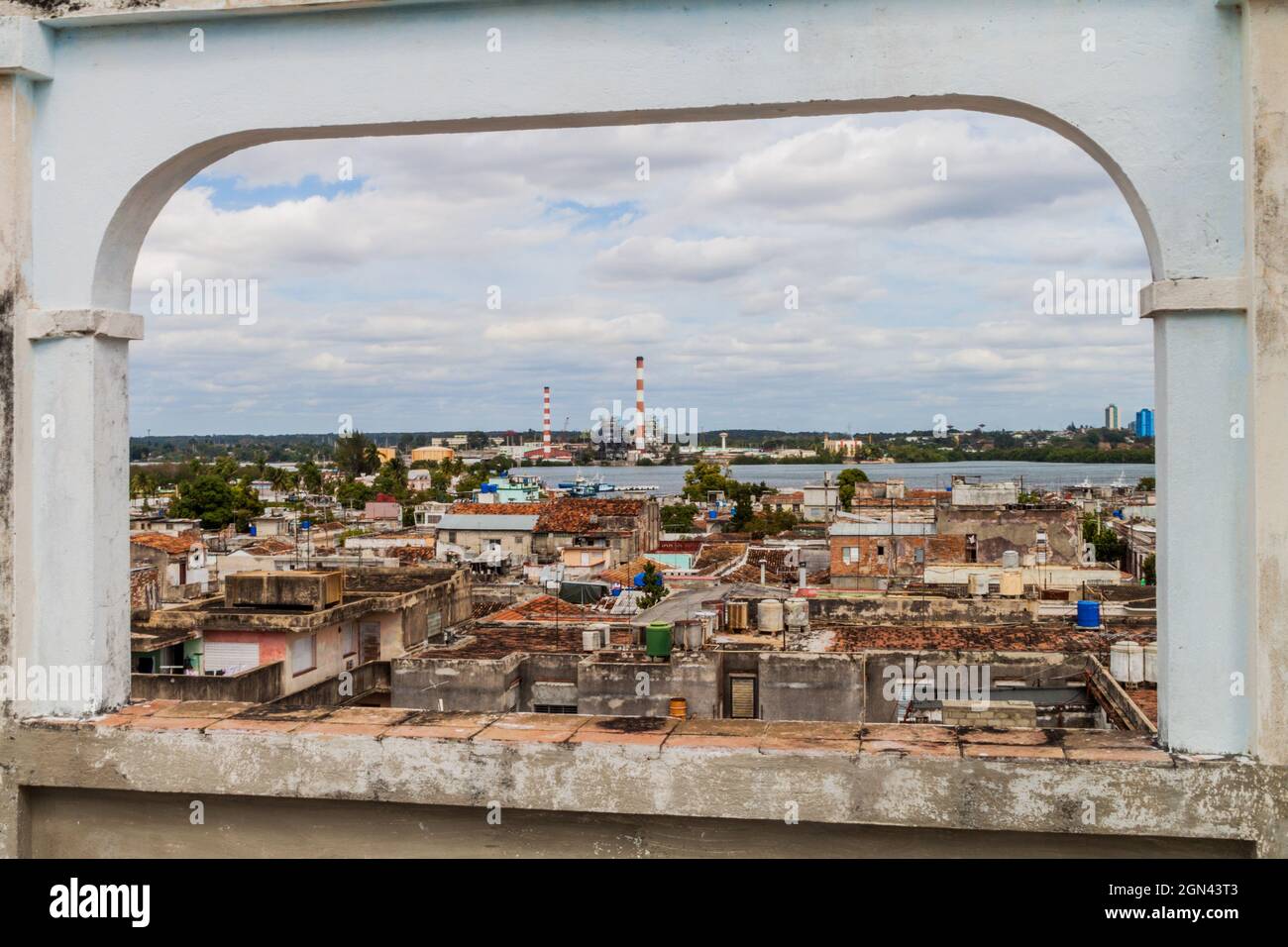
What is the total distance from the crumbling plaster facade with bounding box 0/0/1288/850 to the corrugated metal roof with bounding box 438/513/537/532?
3895 centimetres

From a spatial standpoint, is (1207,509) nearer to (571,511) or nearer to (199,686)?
(199,686)

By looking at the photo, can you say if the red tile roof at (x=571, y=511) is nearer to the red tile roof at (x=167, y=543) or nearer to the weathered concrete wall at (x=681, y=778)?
the red tile roof at (x=167, y=543)

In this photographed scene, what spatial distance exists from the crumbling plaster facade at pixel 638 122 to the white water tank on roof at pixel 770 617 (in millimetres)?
12312

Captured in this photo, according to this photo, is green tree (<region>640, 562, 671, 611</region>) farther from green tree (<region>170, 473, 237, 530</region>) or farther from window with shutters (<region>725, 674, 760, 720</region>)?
green tree (<region>170, 473, 237, 530</region>)

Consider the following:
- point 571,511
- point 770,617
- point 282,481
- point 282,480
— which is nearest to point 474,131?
point 770,617

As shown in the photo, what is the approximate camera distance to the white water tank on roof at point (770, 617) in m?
15.2

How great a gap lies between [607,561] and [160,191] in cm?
3338

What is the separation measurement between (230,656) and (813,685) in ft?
28.3

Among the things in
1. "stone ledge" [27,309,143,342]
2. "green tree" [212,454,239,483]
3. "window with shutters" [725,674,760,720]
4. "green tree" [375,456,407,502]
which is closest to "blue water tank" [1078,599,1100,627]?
"window with shutters" [725,674,760,720]

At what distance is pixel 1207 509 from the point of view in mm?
Result: 2717

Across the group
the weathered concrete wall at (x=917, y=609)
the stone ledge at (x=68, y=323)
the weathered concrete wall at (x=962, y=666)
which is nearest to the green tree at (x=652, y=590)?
the weathered concrete wall at (x=917, y=609)
